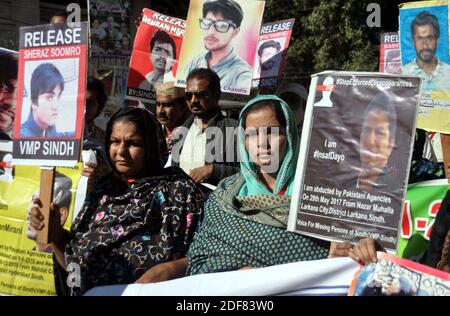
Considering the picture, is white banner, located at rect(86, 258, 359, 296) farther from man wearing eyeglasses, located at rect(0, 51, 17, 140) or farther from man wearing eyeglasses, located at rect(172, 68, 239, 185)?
man wearing eyeglasses, located at rect(0, 51, 17, 140)

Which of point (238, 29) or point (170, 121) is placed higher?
point (238, 29)

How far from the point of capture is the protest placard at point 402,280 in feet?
7.59

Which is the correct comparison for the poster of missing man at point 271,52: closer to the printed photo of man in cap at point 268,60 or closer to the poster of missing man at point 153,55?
the printed photo of man in cap at point 268,60

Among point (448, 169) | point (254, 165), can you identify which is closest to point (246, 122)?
point (254, 165)

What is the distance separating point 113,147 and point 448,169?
1751 millimetres

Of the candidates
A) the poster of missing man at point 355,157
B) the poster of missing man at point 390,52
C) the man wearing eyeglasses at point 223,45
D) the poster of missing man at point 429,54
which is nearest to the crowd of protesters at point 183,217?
the poster of missing man at point 355,157

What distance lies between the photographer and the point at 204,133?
4.59m

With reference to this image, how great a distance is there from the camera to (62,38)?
3.25 m

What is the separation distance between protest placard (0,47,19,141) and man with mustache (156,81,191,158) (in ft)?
3.78

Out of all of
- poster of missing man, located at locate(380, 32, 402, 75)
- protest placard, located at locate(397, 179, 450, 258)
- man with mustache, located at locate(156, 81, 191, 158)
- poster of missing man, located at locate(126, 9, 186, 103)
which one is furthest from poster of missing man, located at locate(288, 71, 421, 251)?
poster of missing man, located at locate(380, 32, 402, 75)

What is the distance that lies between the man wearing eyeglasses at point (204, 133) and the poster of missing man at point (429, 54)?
124 cm

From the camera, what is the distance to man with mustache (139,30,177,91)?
6102 mm

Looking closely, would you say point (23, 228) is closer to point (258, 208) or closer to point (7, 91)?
point (7, 91)

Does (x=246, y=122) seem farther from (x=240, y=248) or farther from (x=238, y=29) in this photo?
(x=238, y=29)
